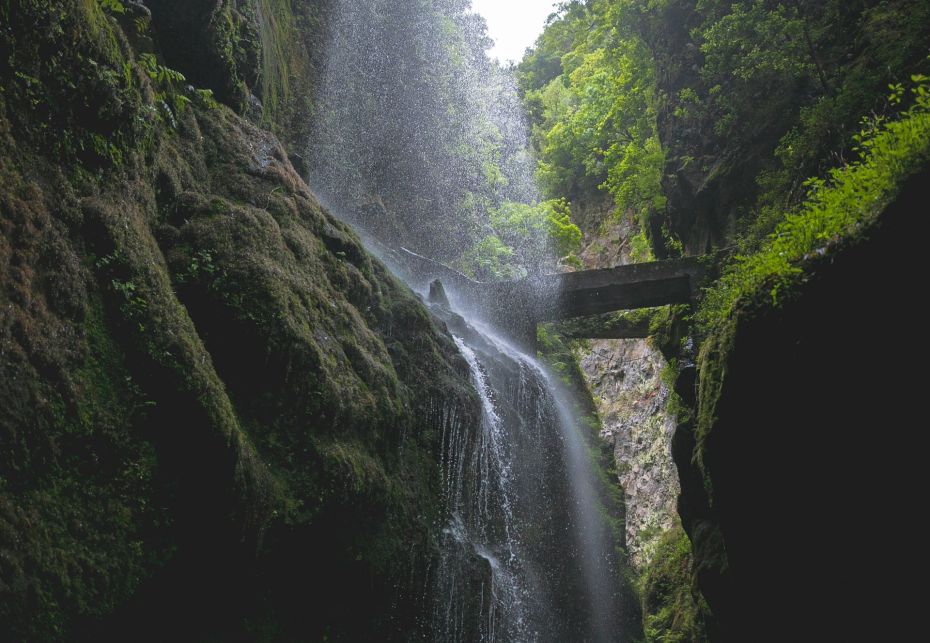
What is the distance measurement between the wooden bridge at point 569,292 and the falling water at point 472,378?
35 centimetres

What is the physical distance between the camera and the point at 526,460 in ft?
38.5

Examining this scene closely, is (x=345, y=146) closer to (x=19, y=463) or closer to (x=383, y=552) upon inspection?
Result: (x=383, y=552)

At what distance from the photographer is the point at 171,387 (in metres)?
5.14

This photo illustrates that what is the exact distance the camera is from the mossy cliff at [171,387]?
409 centimetres

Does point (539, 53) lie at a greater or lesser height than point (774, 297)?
greater

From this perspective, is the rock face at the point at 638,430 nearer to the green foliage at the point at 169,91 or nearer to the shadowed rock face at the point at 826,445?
the shadowed rock face at the point at 826,445

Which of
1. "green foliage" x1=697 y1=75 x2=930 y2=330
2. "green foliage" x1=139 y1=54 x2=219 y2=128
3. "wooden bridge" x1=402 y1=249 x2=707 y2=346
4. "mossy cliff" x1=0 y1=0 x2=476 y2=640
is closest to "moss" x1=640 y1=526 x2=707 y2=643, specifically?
"wooden bridge" x1=402 y1=249 x2=707 y2=346

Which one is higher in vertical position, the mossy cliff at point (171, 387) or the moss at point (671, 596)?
the mossy cliff at point (171, 387)

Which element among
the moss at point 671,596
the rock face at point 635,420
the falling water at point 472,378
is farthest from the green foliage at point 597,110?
the moss at point 671,596

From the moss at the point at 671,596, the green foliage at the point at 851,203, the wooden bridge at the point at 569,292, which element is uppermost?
the wooden bridge at the point at 569,292

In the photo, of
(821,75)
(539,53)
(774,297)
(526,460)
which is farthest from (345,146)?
(539,53)

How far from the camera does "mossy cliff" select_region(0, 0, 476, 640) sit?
409 centimetres

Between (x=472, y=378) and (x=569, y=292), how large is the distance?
4373 millimetres

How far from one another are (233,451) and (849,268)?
5841 mm
